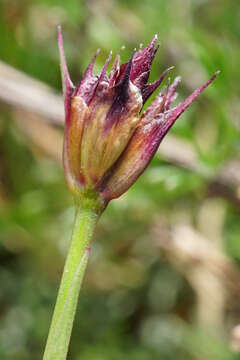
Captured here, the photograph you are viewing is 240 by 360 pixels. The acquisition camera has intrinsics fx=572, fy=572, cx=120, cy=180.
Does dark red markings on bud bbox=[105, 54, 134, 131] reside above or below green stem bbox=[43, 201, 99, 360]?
above

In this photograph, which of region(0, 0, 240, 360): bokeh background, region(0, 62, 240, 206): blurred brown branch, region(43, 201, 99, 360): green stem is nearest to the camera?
region(43, 201, 99, 360): green stem

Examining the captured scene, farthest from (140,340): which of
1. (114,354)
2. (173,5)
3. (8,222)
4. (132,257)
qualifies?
(173,5)

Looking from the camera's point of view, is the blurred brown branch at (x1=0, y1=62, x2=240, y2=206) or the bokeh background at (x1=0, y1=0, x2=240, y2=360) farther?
the bokeh background at (x1=0, y1=0, x2=240, y2=360)

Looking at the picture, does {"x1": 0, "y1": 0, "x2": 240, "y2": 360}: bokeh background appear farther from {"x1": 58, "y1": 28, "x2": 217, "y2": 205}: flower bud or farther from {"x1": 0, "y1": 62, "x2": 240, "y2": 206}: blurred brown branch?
{"x1": 58, "y1": 28, "x2": 217, "y2": 205}: flower bud

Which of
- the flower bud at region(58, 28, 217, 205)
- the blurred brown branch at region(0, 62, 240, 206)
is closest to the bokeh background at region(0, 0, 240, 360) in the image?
the blurred brown branch at region(0, 62, 240, 206)

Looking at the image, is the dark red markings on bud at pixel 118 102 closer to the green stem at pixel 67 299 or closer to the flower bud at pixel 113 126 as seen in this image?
the flower bud at pixel 113 126

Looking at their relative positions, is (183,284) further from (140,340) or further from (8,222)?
(8,222)

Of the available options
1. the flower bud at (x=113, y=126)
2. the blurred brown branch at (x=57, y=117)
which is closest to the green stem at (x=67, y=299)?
the flower bud at (x=113, y=126)
